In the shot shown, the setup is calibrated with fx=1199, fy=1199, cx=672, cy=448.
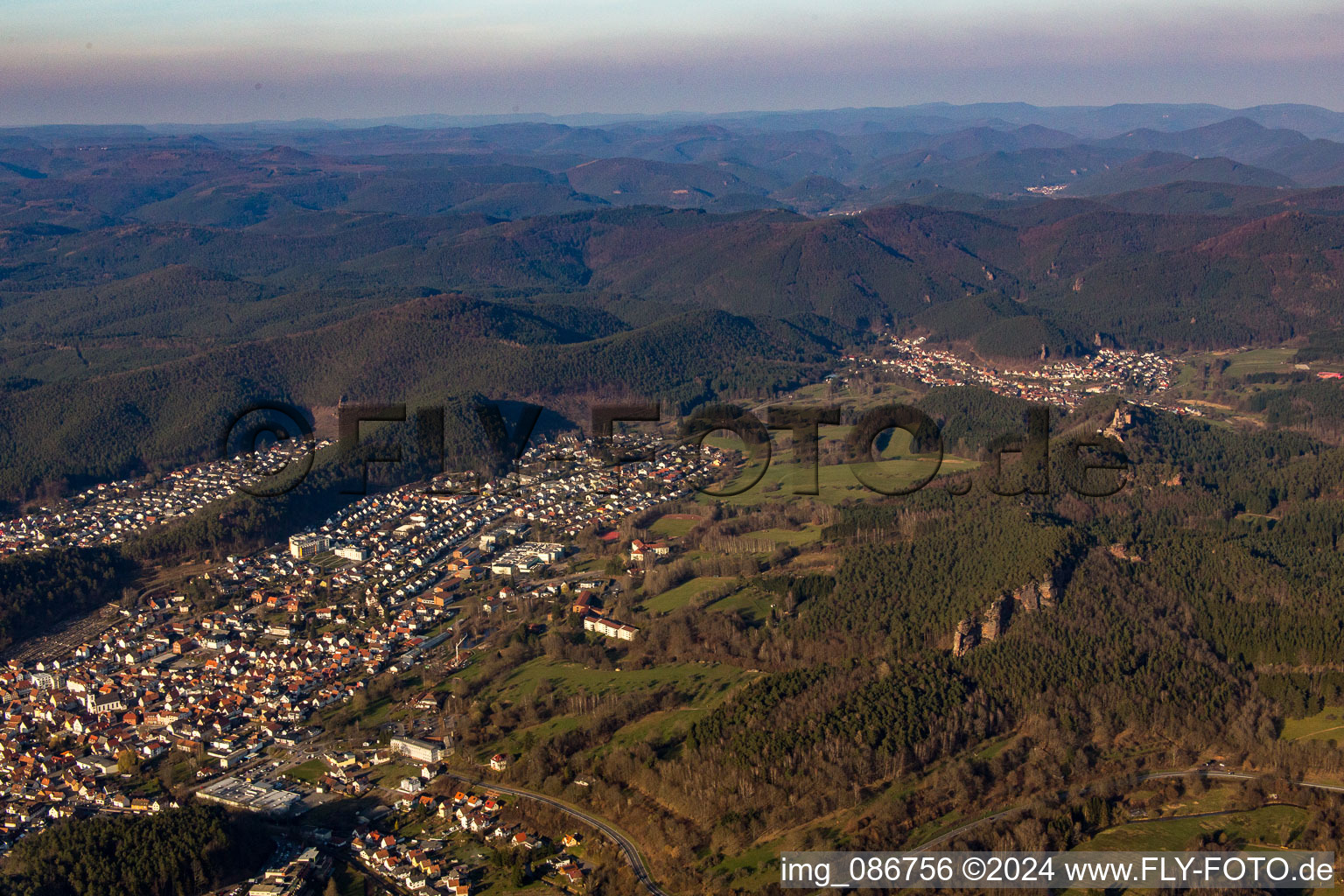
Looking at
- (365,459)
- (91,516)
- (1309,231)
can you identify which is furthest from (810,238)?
(91,516)

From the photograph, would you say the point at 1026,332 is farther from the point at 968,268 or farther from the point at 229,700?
the point at 229,700

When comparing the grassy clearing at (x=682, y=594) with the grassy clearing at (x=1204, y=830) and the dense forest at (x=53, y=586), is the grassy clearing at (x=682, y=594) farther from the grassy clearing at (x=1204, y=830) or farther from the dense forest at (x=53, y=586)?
the dense forest at (x=53, y=586)

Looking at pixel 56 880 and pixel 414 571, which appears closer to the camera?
pixel 56 880

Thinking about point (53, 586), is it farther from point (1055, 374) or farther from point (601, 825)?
point (1055, 374)

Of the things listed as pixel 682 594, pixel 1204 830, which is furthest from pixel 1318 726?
pixel 682 594

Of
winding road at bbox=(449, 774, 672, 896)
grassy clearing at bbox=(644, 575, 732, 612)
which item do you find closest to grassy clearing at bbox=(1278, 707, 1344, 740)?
winding road at bbox=(449, 774, 672, 896)
